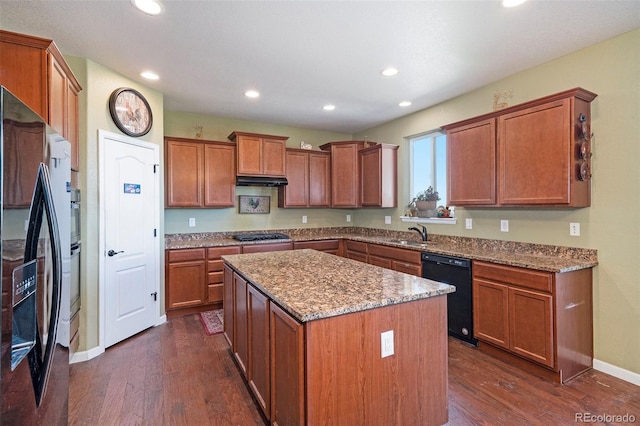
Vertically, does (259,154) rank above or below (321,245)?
above

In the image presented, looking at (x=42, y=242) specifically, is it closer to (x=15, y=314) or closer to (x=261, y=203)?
(x=15, y=314)

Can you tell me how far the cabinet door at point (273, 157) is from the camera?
4629 millimetres

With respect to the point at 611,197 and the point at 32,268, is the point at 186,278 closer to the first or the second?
the point at 32,268

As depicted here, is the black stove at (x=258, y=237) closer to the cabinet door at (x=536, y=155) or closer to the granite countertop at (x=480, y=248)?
the granite countertop at (x=480, y=248)

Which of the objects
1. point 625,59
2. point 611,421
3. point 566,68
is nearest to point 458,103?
point 566,68

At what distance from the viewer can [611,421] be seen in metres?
1.95

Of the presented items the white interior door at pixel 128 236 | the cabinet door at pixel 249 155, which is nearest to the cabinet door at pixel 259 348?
the white interior door at pixel 128 236

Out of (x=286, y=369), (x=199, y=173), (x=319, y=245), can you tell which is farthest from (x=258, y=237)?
(x=286, y=369)

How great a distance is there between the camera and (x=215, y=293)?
13.5 feet

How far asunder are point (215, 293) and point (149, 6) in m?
3.19

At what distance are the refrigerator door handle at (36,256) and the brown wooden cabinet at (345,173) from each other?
4.33m

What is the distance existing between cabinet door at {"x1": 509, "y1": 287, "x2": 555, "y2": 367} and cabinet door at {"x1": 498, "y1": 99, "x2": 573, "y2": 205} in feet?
2.73

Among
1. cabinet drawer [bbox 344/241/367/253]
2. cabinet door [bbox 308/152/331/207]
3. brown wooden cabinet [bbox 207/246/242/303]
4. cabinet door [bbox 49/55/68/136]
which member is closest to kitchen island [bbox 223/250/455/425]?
cabinet door [bbox 49/55/68/136]

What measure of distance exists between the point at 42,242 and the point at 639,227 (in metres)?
3.60
